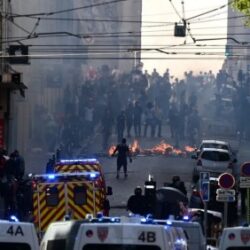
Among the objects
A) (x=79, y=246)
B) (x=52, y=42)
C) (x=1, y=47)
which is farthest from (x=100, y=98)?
(x=79, y=246)

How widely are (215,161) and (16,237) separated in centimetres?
3452

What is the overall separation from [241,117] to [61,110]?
11.9m

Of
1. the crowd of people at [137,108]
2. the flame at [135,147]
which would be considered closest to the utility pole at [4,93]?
the crowd of people at [137,108]

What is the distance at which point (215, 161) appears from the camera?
51.8 meters

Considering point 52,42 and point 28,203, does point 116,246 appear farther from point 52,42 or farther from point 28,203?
point 52,42

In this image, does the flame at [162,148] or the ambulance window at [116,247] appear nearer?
the ambulance window at [116,247]

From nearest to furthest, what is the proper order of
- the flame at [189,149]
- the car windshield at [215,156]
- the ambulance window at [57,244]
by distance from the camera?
the ambulance window at [57,244], the car windshield at [215,156], the flame at [189,149]

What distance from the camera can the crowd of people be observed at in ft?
214

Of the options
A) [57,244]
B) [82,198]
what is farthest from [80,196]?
[57,244]

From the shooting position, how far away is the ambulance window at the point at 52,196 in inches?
1220

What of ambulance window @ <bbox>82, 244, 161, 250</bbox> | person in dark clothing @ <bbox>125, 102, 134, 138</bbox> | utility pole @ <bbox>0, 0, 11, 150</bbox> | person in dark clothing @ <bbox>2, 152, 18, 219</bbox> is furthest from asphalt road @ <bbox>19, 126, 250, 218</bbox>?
ambulance window @ <bbox>82, 244, 161, 250</bbox>

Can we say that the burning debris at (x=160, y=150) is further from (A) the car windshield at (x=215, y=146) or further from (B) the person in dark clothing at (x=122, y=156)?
(B) the person in dark clothing at (x=122, y=156)

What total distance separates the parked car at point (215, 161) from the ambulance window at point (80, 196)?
19.4 meters

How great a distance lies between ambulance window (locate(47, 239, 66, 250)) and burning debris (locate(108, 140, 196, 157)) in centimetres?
4221
